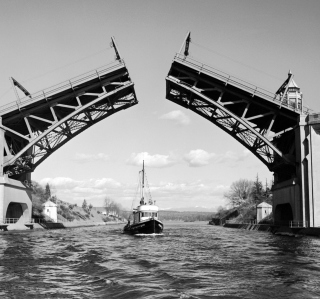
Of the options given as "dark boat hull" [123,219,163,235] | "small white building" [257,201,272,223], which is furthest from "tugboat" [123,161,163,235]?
"small white building" [257,201,272,223]

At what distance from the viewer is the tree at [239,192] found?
102 m

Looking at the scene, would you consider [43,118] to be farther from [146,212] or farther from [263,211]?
[263,211]

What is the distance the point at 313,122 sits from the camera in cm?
3384

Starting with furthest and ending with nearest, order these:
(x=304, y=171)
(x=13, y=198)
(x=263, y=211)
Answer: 1. (x=263, y=211)
2. (x=13, y=198)
3. (x=304, y=171)

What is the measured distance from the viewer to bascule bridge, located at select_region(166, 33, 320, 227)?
110 feet

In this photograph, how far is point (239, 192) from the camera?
104688 millimetres

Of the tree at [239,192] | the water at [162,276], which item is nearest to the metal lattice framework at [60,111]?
the water at [162,276]

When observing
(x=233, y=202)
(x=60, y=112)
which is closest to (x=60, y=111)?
(x=60, y=112)

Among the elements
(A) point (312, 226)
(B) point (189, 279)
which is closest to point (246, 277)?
(B) point (189, 279)

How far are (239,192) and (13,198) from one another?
72782mm

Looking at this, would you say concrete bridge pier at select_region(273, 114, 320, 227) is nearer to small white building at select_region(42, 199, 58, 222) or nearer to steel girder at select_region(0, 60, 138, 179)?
steel girder at select_region(0, 60, 138, 179)

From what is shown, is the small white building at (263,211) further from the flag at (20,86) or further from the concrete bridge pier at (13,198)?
the flag at (20,86)

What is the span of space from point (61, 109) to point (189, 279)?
3045cm

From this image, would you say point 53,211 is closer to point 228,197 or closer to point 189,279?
point 228,197
